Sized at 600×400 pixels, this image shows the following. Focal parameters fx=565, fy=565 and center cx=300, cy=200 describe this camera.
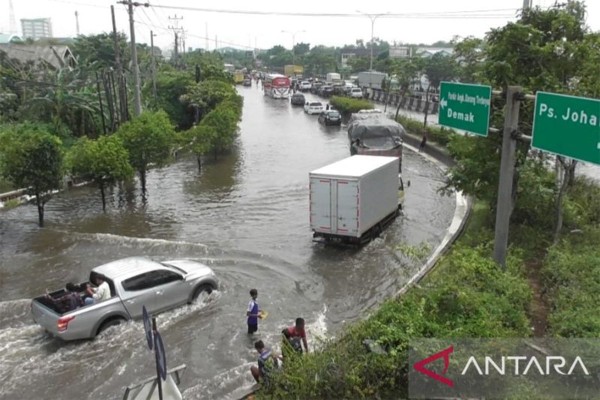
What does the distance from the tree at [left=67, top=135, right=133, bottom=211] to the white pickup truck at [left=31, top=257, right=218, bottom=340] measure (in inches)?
338

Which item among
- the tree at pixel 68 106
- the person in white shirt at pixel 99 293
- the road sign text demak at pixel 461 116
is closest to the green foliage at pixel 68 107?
the tree at pixel 68 106

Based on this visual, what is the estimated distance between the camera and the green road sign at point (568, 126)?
26.1 feet

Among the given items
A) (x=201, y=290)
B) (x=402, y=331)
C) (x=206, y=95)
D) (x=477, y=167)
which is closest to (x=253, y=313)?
(x=201, y=290)

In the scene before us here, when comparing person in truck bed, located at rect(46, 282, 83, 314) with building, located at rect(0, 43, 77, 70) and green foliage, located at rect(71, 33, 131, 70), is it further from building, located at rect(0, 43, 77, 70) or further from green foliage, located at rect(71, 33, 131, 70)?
building, located at rect(0, 43, 77, 70)

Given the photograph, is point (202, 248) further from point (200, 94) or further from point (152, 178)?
point (200, 94)

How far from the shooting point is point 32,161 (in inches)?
736

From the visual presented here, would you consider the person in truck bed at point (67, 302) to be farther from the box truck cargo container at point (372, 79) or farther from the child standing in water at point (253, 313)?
the box truck cargo container at point (372, 79)

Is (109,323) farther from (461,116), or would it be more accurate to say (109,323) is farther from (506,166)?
(506,166)

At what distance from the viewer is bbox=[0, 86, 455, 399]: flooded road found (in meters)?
10.3

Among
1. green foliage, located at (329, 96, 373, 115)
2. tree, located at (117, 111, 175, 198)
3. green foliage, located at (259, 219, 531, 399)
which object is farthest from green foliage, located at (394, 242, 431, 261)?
green foliage, located at (329, 96, 373, 115)

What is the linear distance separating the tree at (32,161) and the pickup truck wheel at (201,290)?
8938 millimetres

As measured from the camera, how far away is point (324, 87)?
82.4m

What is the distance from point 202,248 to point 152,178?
1254 centimetres

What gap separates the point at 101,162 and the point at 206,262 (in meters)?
7.24
